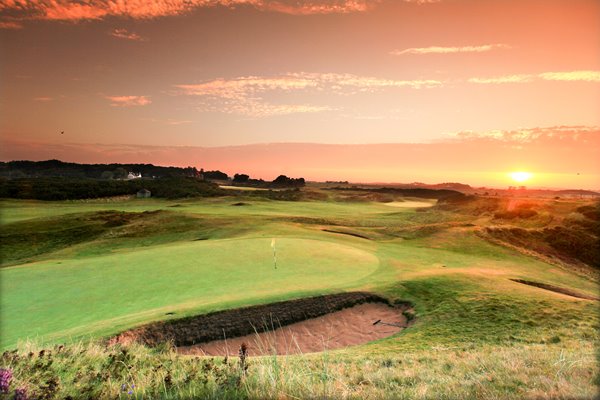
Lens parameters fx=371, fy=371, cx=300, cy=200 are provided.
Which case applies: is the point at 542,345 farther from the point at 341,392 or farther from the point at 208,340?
the point at 208,340

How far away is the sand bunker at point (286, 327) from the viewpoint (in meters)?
→ 10.8

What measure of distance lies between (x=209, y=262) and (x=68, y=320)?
24.7 ft

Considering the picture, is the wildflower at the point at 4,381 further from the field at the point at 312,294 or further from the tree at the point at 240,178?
the tree at the point at 240,178

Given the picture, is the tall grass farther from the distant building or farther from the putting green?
the distant building

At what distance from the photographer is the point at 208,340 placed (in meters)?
11.4

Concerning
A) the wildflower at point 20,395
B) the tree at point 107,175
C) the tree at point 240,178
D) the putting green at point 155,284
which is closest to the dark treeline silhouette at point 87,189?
the tree at point 107,175

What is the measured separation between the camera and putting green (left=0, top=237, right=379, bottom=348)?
11.1 m

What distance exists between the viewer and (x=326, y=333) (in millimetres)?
12406

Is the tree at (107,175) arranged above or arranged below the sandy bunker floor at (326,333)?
above

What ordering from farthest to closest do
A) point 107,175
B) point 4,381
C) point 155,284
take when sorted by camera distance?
1. point 107,175
2. point 155,284
3. point 4,381

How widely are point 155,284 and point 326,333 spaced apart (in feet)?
23.8

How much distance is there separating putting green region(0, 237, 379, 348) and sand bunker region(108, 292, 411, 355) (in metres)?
0.48

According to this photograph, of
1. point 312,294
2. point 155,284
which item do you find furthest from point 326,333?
point 155,284

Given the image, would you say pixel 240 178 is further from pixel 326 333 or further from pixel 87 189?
pixel 326 333
